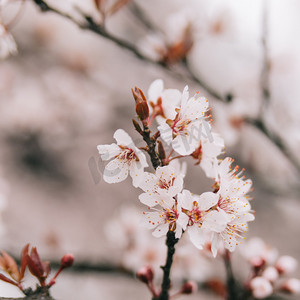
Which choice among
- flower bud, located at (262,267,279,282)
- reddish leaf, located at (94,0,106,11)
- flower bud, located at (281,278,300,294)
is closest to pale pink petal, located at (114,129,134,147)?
reddish leaf, located at (94,0,106,11)

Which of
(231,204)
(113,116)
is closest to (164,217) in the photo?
(231,204)

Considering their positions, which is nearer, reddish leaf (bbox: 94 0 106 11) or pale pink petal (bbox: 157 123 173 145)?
pale pink petal (bbox: 157 123 173 145)

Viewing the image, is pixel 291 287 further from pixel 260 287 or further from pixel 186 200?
pixel 186 200

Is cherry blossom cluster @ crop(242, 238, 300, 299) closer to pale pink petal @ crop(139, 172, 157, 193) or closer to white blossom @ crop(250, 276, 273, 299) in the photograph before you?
white blossom @ crop(250, 276, 273, 299)

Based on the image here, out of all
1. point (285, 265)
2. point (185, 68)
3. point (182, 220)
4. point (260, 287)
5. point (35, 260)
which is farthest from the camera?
point (185, 68)

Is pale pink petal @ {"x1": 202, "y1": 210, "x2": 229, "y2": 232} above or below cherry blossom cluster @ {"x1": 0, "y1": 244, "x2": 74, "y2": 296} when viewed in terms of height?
above

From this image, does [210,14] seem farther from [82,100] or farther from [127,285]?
[127,285]

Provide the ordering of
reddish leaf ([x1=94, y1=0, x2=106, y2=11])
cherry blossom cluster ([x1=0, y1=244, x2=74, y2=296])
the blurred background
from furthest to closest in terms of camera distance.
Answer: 1. the blurred background
2. reddish leaf ([x1=94, y1=0, x2=106, y2=11])
3. cherry blossom cluster ([x1=0, y1=244, x2=74, y2=296])
